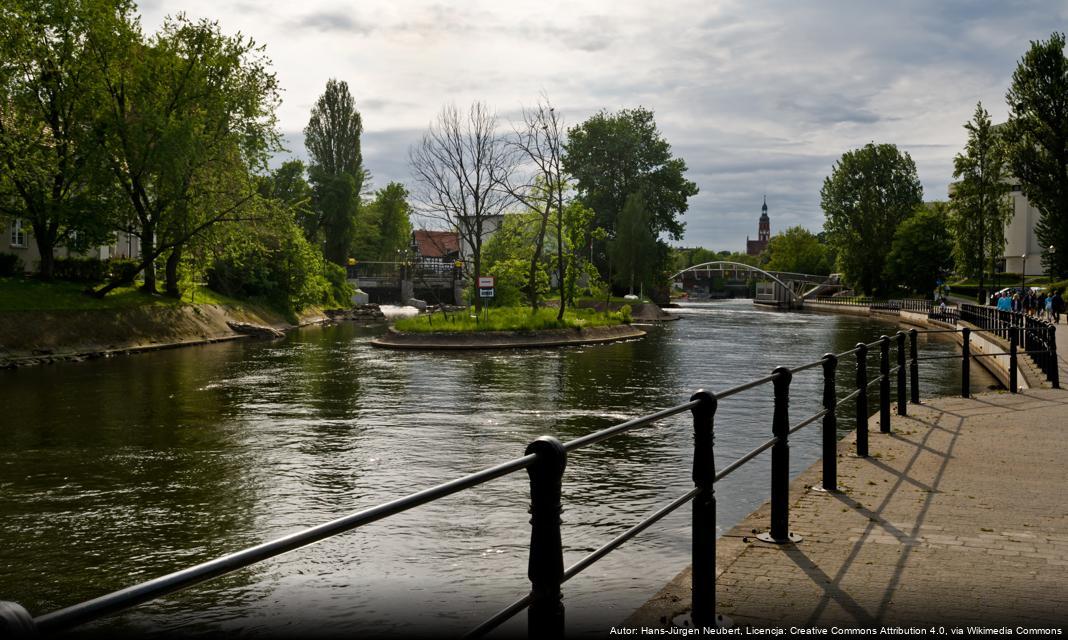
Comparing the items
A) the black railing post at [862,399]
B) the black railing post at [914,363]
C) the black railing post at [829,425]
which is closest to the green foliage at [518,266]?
the black railing post at [914,363]

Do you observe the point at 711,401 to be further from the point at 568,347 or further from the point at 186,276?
the point at 186,276

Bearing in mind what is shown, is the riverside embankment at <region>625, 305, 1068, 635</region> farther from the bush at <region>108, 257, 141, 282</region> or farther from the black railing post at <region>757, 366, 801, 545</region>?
the bush at <region>108, 257, 141, 282</region>

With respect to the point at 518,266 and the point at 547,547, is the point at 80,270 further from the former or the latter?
the point at 547,547

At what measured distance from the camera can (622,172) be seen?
104 m

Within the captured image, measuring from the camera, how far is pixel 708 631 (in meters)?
5.01

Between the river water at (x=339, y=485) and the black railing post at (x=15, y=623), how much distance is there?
528 cm

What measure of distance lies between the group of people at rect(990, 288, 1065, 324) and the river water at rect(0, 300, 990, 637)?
2835 centimetres

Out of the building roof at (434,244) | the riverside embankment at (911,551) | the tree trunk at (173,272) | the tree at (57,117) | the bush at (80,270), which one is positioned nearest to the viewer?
the riverside embankment at (911,551)

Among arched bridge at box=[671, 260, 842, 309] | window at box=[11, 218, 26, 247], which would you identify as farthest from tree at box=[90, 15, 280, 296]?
arched bridge at box=[671, 260, 842, 309]

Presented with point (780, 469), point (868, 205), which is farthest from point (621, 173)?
point (780, 469)

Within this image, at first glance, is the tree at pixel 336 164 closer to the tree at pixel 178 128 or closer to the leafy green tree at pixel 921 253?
the tree at pixel 178 128

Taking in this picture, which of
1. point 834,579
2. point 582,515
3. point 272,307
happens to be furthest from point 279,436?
point 272,307

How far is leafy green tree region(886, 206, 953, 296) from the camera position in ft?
326

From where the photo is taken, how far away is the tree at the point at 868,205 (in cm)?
11019
